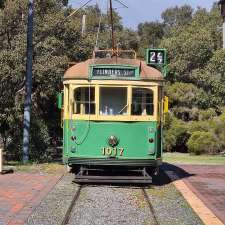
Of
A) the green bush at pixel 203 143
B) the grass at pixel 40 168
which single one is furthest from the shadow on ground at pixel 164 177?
the green bush at pixel 203 143

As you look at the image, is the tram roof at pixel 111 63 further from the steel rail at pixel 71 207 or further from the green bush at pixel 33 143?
the green bush at pixel 33 143

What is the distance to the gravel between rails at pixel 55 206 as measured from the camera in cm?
1008

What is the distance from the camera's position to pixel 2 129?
2819cm

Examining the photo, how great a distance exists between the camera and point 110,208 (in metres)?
11.4

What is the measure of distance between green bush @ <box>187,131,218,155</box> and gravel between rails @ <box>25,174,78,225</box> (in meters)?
18.0

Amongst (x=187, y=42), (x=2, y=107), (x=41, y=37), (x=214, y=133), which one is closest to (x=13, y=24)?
(x=41, y=37)

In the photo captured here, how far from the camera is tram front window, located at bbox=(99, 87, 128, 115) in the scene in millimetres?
14734

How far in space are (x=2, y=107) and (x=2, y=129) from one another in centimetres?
263

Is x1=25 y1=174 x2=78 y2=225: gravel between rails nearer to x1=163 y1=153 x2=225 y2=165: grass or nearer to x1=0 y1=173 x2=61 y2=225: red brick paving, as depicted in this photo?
x1=0 y1=173 x2=61 y2=225: red brick paving

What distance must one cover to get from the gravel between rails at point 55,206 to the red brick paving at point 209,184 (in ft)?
8.86

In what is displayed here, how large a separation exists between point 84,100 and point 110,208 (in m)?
4.02

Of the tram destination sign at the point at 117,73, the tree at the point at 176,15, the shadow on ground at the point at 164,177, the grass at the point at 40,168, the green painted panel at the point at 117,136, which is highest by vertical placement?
the tree at the point at 176,15

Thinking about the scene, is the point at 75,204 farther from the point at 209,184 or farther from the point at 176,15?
the point at 176,15

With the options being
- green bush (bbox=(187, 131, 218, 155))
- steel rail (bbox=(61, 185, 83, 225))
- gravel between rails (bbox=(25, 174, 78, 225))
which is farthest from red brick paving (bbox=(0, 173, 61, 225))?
green bush (bbox=(187, 131, 218, 155))
